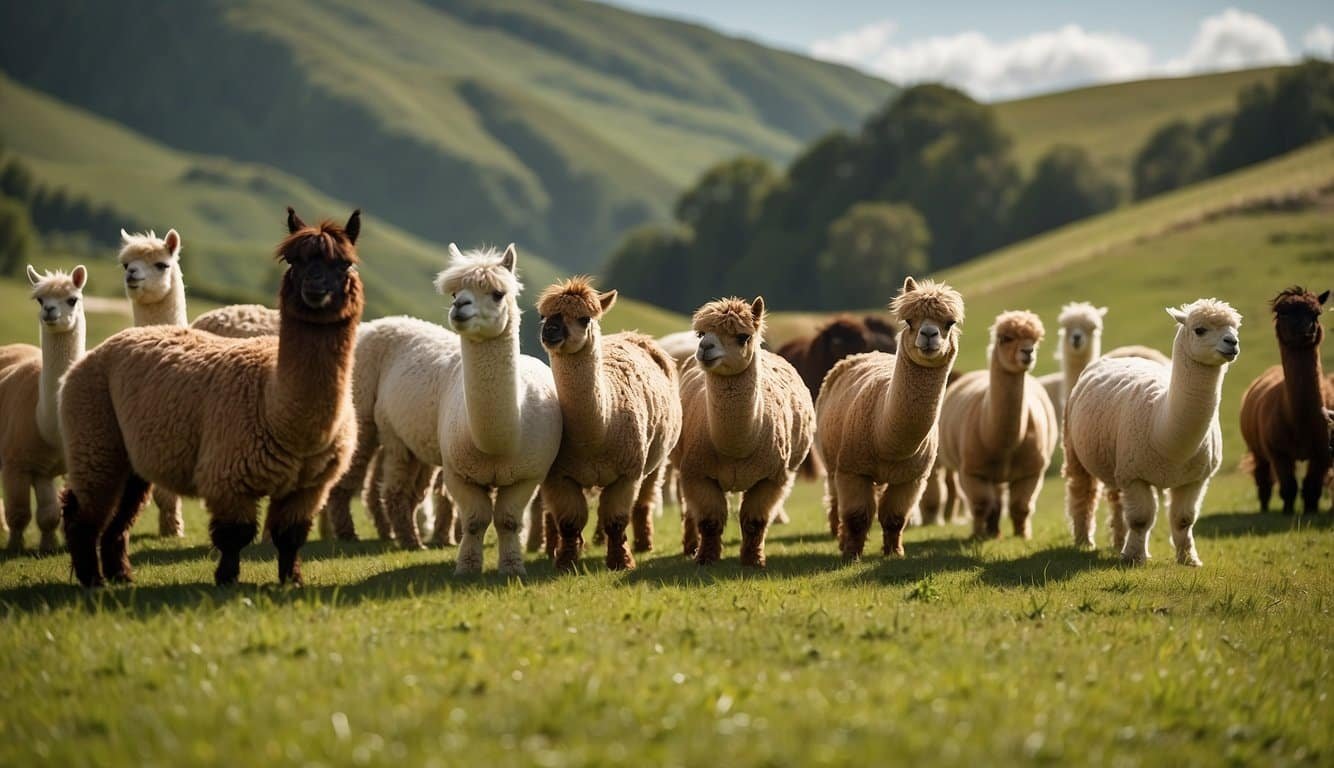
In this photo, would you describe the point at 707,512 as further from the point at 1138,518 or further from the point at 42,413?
the point at 42,413

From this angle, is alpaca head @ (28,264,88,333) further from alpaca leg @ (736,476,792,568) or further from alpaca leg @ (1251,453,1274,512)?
alpaca leg @ (1251,453,1274,512)

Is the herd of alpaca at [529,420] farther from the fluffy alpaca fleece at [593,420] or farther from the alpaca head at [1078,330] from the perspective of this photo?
the alpaca head at [1078,330]

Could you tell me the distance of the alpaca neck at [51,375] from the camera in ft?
34.0

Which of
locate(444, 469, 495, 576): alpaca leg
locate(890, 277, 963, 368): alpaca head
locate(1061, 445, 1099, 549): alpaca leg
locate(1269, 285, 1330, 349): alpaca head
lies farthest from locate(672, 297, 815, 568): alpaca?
locate(1269, 285, 1330, 349): alpaca head

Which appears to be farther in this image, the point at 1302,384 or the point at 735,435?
the point at 1302,384

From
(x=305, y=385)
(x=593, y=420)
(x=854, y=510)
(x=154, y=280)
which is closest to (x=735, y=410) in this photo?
(x=593, y=420)

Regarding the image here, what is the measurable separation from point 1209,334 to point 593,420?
498 cm

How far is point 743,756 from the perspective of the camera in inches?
181

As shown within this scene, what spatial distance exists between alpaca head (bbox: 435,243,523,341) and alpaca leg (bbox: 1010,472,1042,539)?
6249 mm

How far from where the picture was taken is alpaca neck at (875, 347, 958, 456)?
A: 10430 mm

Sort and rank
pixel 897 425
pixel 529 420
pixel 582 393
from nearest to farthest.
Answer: pixel 529 420 → pixel 582 393 → pixel 897 425

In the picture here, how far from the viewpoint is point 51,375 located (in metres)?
10.4

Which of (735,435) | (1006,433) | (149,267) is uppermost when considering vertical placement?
(149,267)

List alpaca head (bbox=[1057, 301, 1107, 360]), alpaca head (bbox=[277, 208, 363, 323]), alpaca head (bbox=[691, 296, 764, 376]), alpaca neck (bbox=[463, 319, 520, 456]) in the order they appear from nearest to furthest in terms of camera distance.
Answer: alpaca head (bbox=[277, 208, 363, 323]), alpaca neck (bbox=[463, 319, 520, 456]), alpaca head (bbox=[691, 296, 764, 376]), alpaca head (bbox=[1057, 301, 1107, 360])
